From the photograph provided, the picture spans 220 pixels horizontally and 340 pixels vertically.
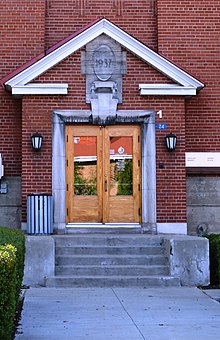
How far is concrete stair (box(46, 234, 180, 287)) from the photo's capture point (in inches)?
387

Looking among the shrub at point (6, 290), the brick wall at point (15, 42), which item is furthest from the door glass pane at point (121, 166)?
the shrub at point (6, 290)

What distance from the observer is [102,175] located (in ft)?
40.8

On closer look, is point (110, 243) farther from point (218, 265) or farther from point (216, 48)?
point (216, 48)

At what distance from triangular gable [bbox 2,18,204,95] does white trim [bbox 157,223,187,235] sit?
3.02 metres

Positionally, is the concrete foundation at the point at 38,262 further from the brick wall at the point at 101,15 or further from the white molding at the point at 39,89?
the brick wall at the point at 101,15

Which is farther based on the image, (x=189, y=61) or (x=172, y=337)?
(x=189, y=61)

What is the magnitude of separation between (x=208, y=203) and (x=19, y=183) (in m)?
4.68

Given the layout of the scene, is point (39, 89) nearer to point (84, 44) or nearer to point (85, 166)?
point (84, 44)

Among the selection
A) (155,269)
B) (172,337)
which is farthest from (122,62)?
(172,337)

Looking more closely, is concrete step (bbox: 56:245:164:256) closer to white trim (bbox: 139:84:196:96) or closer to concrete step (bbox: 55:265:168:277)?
concrete step (bbox: 55:265:168:277)

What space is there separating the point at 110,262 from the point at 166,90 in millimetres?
4287

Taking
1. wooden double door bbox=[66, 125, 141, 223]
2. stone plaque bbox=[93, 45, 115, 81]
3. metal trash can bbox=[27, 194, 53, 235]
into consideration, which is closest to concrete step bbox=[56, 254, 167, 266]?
metal trash can bbox=[27, 194, 53, 235]

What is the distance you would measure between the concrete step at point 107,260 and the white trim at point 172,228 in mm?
1619

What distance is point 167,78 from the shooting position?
1230 centimetres
